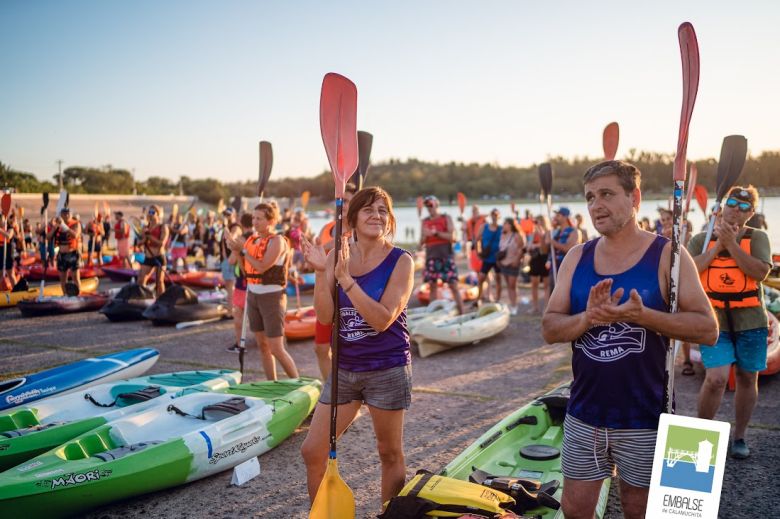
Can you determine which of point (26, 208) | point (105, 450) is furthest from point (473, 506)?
point (26, 208)

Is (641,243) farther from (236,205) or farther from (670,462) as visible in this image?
(236,205)

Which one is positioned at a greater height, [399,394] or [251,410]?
[399,394]

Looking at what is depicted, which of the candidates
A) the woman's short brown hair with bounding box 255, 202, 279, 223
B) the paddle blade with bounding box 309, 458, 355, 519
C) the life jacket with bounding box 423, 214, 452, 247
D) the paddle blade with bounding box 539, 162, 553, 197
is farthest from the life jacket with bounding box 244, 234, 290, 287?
the paddle blade with bounding box 539, 162, 553, 197

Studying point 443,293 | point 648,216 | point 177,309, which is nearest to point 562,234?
point 443,293

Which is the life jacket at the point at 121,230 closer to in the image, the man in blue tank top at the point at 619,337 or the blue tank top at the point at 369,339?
the blue tank top at the point at 369,339

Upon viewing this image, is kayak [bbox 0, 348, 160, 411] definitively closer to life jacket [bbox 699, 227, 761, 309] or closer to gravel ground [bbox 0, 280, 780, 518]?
gravel ground [bbox 0, 280, 780, 518]

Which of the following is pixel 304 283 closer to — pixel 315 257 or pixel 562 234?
pixel 562 234

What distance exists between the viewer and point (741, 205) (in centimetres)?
375

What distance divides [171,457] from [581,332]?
2614 millimetres

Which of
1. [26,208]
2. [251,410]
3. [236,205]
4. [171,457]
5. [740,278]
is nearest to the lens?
[171,457]

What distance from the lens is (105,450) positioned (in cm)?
374

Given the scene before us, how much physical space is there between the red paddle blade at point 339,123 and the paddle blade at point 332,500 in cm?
134

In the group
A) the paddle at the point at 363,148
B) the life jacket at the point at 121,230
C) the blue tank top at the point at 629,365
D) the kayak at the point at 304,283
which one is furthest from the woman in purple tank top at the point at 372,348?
the life jacket at the point at 121,230

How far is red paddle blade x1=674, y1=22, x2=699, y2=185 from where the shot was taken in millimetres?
2299
